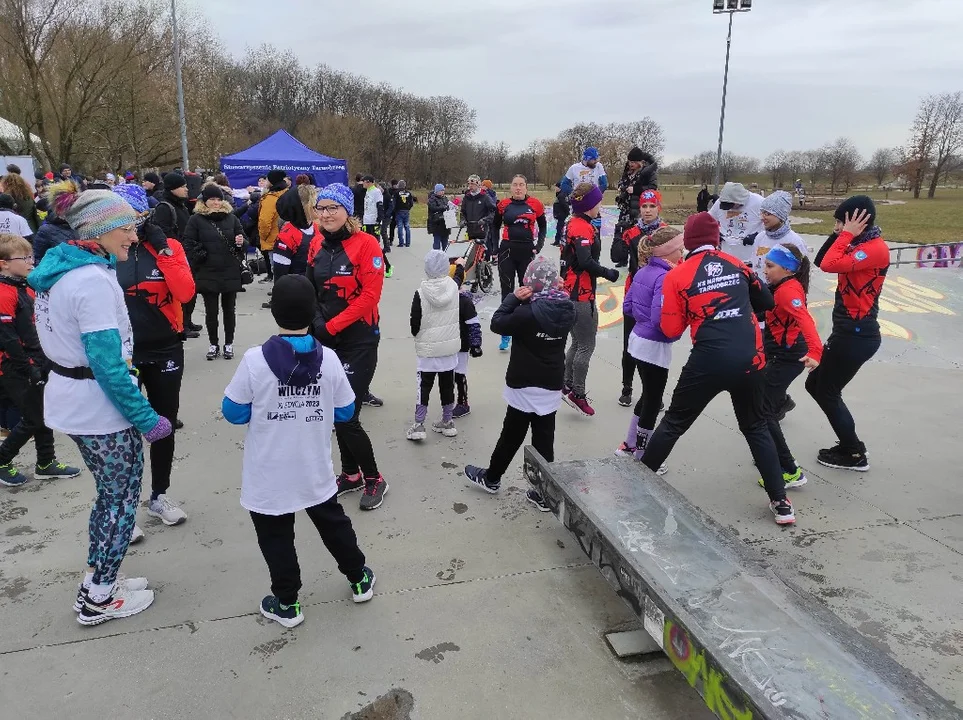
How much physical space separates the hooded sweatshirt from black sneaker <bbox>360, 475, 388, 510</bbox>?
1.47 m

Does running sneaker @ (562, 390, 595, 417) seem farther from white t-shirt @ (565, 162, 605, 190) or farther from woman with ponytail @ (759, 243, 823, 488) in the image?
white t-shirt @ (565, 162, 605, 190)

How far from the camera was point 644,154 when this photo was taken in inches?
311

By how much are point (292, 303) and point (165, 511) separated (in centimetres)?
196

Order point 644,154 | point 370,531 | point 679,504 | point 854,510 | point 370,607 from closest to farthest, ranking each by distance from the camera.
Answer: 1. point 370,607
2. point 679,504
3. point 370,531
4. point 854,510
5. point 644,154

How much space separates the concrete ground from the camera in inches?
99.2

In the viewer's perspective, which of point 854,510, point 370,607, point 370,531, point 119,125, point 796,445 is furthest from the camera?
point 119,125

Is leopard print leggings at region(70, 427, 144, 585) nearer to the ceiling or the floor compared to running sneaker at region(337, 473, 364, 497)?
nearer to the ceiling

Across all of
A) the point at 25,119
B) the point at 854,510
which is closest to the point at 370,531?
the point at 854,510

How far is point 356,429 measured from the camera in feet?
12.6

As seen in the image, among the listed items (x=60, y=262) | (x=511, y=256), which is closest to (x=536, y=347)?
(x=60, y=262)

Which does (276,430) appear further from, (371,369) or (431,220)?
(431,220)

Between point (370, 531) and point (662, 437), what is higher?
point (662, 437)

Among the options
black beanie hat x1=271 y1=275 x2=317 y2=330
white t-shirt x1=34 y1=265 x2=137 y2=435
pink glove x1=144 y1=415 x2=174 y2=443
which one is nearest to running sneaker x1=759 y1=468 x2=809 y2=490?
black beanie hat x1=271 y1=275 x2=317 y2=330

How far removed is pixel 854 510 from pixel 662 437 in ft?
4.49
